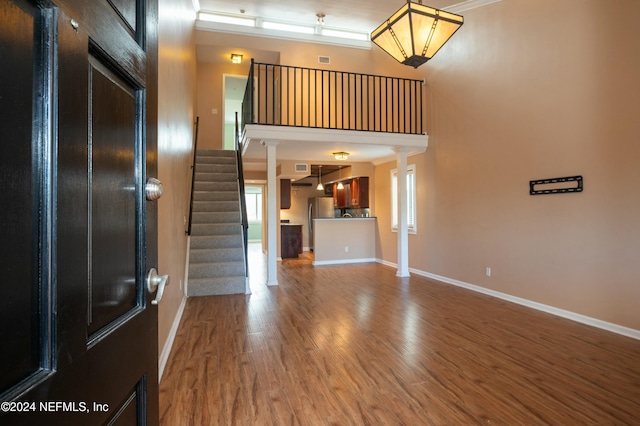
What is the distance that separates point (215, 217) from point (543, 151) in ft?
16.4

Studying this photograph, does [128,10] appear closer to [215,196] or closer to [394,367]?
[394,367]

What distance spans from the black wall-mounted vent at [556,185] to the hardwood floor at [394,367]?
57.6 inches

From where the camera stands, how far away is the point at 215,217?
602 cm

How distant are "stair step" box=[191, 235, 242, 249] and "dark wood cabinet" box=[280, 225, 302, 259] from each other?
11.5ft

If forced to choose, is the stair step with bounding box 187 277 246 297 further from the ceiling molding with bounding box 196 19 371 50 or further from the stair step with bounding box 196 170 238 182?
the ceiling molding with bounding box 196 19 371 50

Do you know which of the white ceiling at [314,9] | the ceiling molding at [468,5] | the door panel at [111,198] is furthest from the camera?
the white ceiling at [314,9]

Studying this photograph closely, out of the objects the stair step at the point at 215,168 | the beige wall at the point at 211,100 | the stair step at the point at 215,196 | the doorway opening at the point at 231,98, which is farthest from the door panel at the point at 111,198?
the doorway opening at the point at 231,98

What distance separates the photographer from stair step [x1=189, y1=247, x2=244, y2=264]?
5328 millimetres

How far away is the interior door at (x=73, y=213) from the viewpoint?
499mm

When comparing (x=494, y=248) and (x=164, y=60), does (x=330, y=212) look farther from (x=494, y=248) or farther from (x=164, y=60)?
(x=164, y=60)

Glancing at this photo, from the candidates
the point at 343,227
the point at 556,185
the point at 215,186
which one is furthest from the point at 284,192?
the point at 556,185

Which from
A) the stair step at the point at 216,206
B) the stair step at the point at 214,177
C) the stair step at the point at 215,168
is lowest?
the stair step at the point at 216,206

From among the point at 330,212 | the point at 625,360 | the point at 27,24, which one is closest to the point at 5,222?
the point at 27,24

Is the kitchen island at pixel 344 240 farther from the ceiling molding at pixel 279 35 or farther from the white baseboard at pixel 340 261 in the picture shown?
the ceiling molding at pixel 279 35
